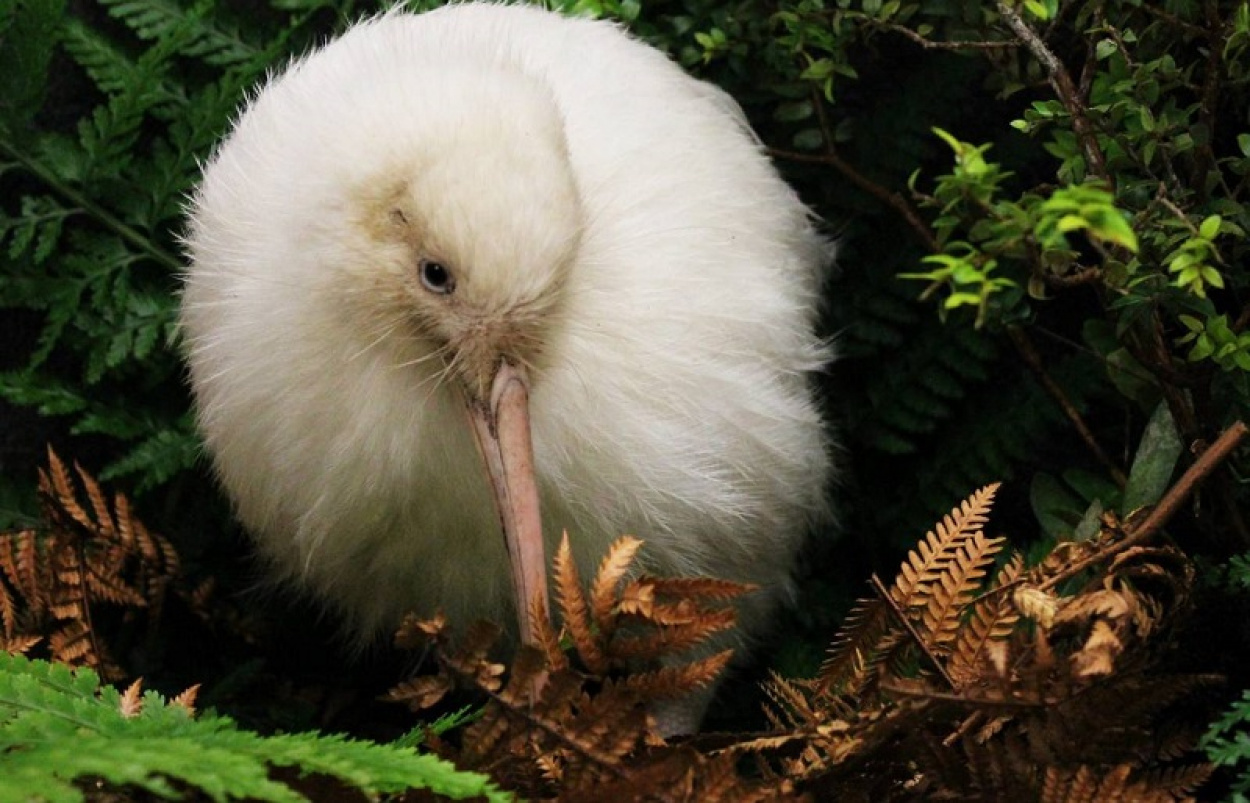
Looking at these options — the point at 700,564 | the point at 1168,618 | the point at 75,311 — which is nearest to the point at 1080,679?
the point at 1168,618

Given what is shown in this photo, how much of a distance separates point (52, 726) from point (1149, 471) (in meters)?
1.24

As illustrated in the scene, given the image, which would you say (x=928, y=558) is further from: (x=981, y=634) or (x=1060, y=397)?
(x=1060, y=397)

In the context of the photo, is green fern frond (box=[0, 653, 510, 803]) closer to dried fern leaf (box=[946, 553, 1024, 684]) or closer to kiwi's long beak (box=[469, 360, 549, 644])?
kiwi's long beak (box=[469, 360, 549, 644])

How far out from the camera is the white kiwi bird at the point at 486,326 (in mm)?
1547

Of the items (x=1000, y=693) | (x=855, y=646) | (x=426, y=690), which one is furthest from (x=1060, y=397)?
(x=426, y=690)

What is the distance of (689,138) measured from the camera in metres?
1.92

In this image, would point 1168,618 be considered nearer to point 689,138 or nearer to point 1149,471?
point 1149,471

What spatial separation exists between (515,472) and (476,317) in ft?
0.59

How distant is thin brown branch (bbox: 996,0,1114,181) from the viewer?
4.95ft

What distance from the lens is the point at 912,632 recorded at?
1.37m

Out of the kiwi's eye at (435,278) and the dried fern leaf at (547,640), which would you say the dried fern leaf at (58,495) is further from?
the dried fern leaf at (547,640)

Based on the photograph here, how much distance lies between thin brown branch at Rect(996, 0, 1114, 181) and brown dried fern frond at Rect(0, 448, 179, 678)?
138 cm

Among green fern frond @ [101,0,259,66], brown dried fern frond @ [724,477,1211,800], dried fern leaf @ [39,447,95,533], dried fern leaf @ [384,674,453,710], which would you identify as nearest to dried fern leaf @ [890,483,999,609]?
brown dried fern frond @ [724,477,1211,800]

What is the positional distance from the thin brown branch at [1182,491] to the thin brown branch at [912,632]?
0.19 m
